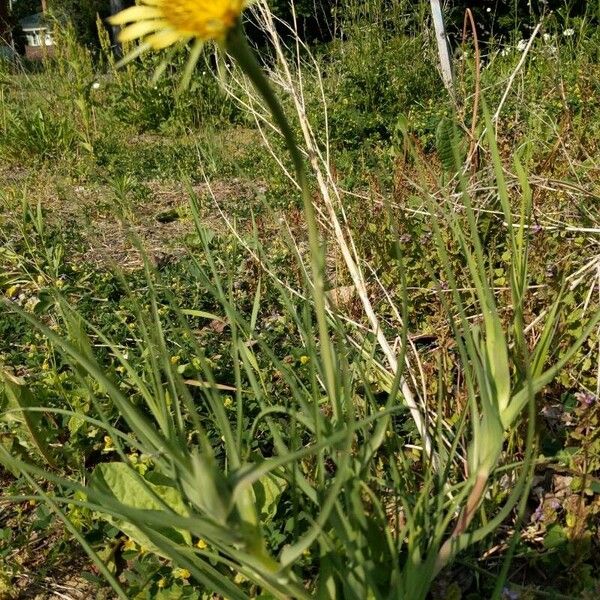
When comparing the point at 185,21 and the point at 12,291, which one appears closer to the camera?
the point at 185,21

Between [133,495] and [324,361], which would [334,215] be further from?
[133,495]

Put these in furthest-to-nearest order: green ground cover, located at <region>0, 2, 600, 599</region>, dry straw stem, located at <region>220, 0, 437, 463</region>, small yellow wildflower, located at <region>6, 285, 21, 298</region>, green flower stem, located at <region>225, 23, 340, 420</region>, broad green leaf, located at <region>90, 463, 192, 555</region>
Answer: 1. small yellow wildflower, located at <region>6, 285, 21, 298</region>
2. broad green leaf, located at <region>90, 463, 192, 555</region>
3. dry straw stem, located at <region>220, 0, 437, 463</region>
4. green ground cover, located at <region>0, 2, 600, 599</region>
5. green flower stem, located at <region>225, 23, 340, 420</region>

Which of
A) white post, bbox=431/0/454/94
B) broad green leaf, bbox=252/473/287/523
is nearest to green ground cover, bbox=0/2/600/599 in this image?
broad green leaf, bbox=252/473/287/523

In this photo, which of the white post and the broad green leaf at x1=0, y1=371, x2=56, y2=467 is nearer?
the broad green leaf at x1=0, y1=371, x2=56, y2=467

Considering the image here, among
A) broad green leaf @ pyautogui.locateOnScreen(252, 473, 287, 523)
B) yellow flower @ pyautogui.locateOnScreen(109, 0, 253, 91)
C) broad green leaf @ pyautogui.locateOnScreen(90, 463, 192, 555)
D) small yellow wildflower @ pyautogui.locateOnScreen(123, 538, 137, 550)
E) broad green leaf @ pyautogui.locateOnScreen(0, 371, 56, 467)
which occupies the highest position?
yellow flower @ pyautogui.locateOnScreen(109, 0, 253, 91)

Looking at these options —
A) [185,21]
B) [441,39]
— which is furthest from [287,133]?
[441,39]

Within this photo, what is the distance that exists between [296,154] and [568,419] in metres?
1.05

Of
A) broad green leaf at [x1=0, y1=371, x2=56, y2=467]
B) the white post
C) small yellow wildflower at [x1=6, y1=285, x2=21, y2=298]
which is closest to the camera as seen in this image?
broad green leaf at [x1=0, y1=371, x2=56, y2=467]

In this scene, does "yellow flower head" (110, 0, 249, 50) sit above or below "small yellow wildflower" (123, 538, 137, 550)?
above

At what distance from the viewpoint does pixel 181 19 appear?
573mm

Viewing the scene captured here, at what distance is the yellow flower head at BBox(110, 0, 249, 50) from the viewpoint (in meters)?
0.53

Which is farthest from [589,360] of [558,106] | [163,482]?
[558,106]

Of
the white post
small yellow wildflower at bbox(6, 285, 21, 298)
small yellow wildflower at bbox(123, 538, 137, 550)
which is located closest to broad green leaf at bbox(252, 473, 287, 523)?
small yellow wildflower at bbox(123, 538, 137, 550)

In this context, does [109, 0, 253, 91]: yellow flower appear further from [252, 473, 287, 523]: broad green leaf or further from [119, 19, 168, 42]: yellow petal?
[252, 473, 287, 523]: broad green leaf
